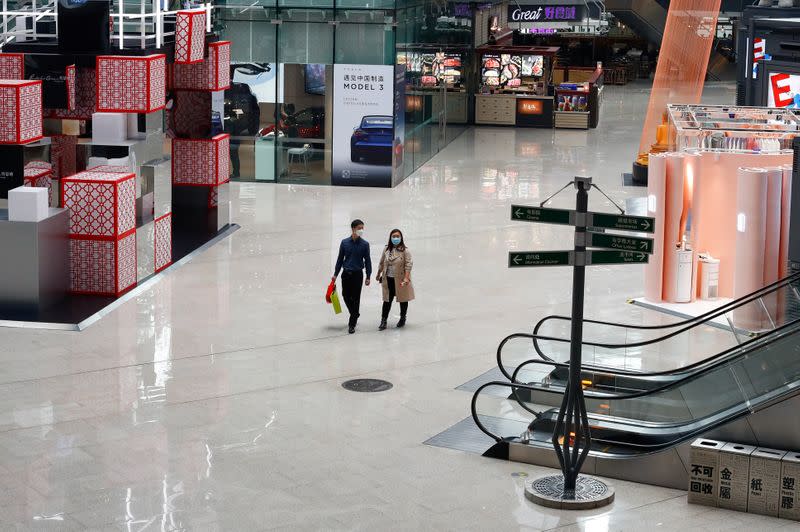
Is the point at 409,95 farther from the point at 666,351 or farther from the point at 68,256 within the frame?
the point at 666,351

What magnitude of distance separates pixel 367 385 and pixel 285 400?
1035 millimetres

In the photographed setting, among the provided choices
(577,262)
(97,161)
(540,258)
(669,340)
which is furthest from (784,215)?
(97,161)

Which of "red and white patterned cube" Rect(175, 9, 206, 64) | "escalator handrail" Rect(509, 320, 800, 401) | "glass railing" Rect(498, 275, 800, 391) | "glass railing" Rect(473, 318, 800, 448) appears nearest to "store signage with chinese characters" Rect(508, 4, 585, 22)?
"red and white patterned cube" Rect(175, 9, 206, 64)

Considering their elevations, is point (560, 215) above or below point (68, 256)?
above

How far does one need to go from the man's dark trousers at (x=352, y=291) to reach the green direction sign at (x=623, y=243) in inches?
230

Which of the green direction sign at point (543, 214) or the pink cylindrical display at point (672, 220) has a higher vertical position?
the green direction sign at point (543, 214)

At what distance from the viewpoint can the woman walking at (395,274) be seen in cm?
1579

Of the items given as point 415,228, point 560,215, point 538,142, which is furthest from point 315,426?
point 538,142

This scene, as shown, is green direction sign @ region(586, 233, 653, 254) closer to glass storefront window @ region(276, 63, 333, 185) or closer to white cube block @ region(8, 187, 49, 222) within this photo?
white cube block @ region(8, 187, 49, 222)

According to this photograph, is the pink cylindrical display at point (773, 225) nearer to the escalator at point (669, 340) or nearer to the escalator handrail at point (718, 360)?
the escalator at point (669, 340)

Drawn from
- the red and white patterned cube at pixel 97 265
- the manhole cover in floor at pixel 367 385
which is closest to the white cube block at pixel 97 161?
the red and white patterned cube at pixel 97 265

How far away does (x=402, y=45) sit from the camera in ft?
89.9

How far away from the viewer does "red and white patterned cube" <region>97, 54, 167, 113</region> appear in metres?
17.3

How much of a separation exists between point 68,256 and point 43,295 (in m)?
0.84
